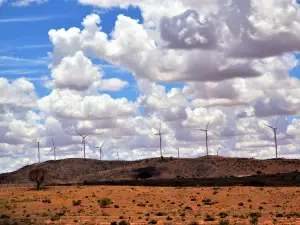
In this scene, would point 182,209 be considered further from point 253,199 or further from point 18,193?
point 18,193

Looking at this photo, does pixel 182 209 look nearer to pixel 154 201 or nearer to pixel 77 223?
pixel 154 201

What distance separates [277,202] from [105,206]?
32.9 metres

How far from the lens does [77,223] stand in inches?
2800

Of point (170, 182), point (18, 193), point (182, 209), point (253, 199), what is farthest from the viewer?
point (170, 182)

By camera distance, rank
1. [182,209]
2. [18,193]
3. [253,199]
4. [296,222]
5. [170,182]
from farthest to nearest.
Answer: [170,182]
[18,193]
[253,199]
[182,209]
[296,222]

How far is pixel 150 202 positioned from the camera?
11388 cm

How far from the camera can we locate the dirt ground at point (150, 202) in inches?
3575

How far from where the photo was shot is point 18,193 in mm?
135750

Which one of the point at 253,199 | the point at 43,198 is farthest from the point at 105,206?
the point at 253,199

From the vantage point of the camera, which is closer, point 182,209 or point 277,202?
point 182,209

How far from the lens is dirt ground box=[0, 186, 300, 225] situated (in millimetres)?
90812

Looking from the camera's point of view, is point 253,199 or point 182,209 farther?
point 253,199

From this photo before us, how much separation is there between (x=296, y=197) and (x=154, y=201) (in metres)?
28.4

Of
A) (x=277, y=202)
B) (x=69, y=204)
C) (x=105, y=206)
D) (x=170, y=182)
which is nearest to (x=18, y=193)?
(x=69, y=204)
